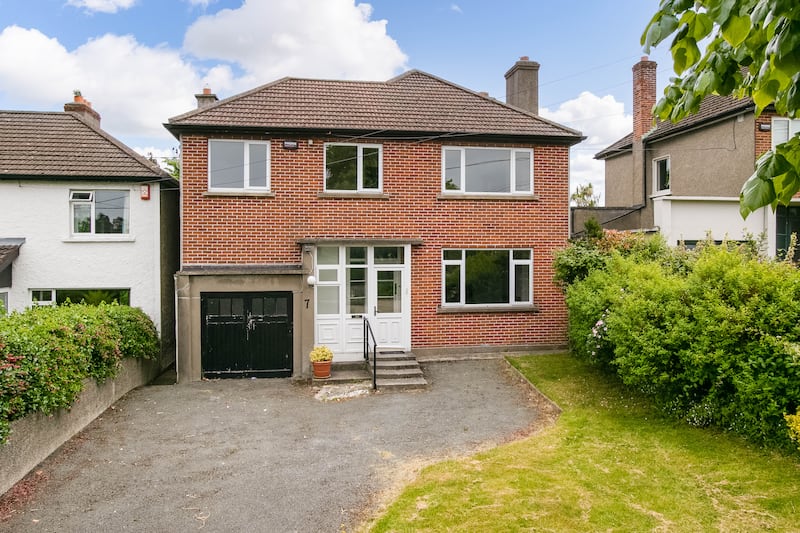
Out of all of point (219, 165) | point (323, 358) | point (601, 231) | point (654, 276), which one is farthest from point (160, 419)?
point (601, 231)

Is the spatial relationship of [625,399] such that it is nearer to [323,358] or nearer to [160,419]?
[323,358]

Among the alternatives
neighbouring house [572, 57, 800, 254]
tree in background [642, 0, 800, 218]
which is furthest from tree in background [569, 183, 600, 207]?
tree in background [642, 0, 800, 218]

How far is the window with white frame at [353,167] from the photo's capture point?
13781mm

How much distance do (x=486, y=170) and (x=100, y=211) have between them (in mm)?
10000

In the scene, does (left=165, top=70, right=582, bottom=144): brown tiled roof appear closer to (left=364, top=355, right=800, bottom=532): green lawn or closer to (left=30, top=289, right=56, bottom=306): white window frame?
(left=30, top=289, right=56, bottom=306): white window frame

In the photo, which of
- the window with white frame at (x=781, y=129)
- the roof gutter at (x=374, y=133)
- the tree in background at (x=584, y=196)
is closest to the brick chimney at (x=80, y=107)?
the roof gutter at (x=374, y=133)

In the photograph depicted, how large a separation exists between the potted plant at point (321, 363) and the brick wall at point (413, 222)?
2.50 meters

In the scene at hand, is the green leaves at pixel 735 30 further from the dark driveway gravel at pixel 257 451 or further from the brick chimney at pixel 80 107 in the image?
the brick chimney at pixel 80 107

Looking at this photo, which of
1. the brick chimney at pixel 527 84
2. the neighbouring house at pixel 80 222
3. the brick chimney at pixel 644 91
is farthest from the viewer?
the brick chimney at pixel 644 91

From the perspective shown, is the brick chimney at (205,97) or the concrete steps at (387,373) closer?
the concrete steps at (387,373)

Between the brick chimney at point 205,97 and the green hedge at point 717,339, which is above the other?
the brick chimney at point 205,97

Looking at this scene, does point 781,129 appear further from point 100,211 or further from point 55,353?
point 100,211

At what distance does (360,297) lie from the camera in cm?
1377

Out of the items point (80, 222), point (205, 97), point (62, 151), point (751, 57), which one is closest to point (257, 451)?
point (751, 57)
